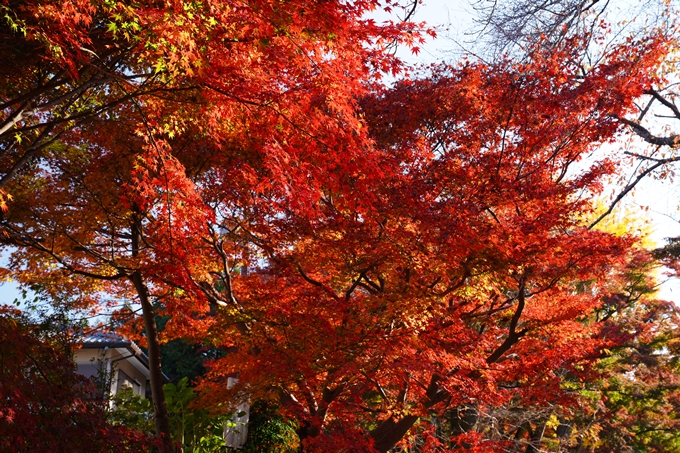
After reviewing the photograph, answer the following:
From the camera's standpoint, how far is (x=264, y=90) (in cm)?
645

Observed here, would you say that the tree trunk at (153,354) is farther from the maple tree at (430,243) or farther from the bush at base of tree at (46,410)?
the bush at base of tree at (46,410)

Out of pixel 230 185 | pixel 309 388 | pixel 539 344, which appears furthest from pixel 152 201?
pixel 539 344

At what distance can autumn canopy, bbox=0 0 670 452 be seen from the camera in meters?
7.04

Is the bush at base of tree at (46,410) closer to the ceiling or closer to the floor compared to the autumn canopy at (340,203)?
closer to the floor

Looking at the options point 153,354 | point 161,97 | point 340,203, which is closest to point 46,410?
point 161,97

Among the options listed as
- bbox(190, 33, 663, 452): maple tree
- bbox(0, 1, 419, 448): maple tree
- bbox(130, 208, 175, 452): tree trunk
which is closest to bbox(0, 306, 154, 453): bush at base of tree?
bbox(0, 1, 419, 448): maple tree

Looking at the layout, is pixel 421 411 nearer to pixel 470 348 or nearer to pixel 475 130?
pixel 470 348

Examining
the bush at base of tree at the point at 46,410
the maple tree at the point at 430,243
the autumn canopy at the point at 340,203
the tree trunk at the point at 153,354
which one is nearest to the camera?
the bush at base of tree at the point at 46,410

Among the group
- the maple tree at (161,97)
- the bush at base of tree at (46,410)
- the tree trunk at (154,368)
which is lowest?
the bush at base of tree at (46,410)

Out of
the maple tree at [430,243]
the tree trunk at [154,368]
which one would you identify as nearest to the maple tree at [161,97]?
the tree trunk at [154,368]

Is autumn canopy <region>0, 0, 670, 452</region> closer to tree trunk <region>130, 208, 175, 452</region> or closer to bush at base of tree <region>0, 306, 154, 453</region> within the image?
tree trunk <region>130, 208, 175, 452</region>

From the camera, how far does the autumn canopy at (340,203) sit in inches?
277

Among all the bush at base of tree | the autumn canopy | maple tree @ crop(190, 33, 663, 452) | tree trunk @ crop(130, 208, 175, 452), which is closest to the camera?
the bush at base of tree

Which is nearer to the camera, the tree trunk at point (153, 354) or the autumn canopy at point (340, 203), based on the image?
the autumn canopy at point (340, 203)
